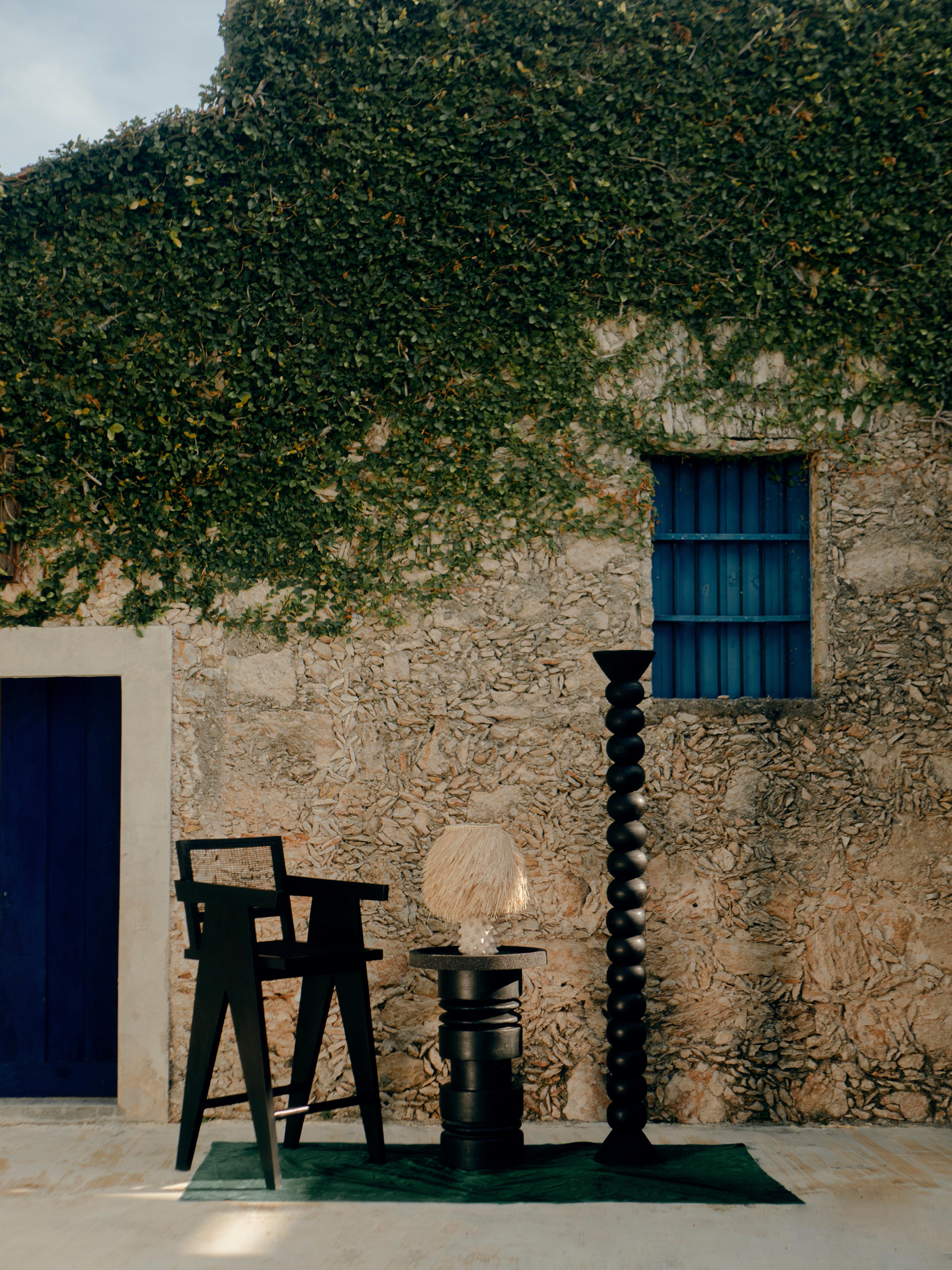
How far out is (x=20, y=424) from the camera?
432 centimetres

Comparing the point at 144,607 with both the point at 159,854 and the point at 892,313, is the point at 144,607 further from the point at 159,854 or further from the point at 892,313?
the point at 892,313

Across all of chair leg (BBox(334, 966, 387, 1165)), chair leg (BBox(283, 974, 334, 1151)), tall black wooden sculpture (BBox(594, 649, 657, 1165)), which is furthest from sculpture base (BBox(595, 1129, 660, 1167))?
chair leg (BBox(283, 974, 334, 1151))

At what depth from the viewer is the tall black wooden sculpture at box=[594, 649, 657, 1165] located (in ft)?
11.7

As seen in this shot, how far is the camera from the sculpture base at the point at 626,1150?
3.51 meters

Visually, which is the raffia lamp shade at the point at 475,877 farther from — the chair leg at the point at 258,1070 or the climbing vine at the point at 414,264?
the climbing vine at the point at 414,264

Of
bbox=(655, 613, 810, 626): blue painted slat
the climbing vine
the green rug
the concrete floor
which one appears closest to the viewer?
the concrete floor

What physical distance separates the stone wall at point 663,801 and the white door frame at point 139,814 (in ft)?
0.23

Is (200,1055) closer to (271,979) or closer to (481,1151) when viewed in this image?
(271,979)

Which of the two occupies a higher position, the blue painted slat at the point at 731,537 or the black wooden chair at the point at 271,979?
the blue painted slat at the point at 731,537

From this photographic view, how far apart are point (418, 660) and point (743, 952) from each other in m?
1.91

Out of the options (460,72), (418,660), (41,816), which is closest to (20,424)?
(41,816)

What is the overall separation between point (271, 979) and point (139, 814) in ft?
4.10

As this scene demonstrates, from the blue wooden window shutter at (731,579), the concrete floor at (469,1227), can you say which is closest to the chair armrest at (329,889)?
the concrete floor at (469,1227)

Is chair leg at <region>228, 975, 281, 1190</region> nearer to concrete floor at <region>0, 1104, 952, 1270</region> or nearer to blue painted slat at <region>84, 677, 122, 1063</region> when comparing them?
concrete floor at <region>0, 1104, 952, 1270</region>
